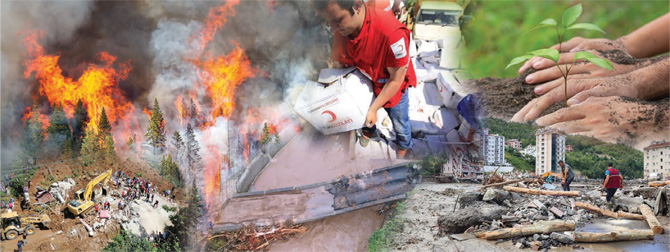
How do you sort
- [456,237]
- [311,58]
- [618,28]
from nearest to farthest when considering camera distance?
[456,237] < [311,58] < [618,28]

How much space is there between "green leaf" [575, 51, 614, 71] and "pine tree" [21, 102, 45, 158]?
4635 millimetres

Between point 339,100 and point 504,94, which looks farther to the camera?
point 504,94

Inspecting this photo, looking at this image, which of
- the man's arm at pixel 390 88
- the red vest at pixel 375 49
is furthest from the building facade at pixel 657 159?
the man's arm at pixel 390 88

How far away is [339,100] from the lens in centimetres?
393

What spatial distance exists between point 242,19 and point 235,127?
0.91 m

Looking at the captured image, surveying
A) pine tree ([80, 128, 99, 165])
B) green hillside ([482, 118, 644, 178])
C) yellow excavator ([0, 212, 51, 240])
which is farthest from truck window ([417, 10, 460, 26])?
yellow excavator ([0, 212, 51, 240])

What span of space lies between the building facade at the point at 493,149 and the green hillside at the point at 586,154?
4 cm

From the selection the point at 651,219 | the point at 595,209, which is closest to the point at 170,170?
the point at 595,209

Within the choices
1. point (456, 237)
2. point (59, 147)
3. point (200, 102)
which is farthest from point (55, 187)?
point (456, 237)

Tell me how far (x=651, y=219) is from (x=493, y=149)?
4.43ft

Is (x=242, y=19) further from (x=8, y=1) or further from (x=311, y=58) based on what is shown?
(x=8, y=1)

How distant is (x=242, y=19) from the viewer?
417 cm

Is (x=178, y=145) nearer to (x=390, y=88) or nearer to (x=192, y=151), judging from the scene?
(x=192, y=151)

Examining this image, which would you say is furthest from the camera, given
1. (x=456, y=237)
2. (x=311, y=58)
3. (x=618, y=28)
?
(x=618, y=28)
